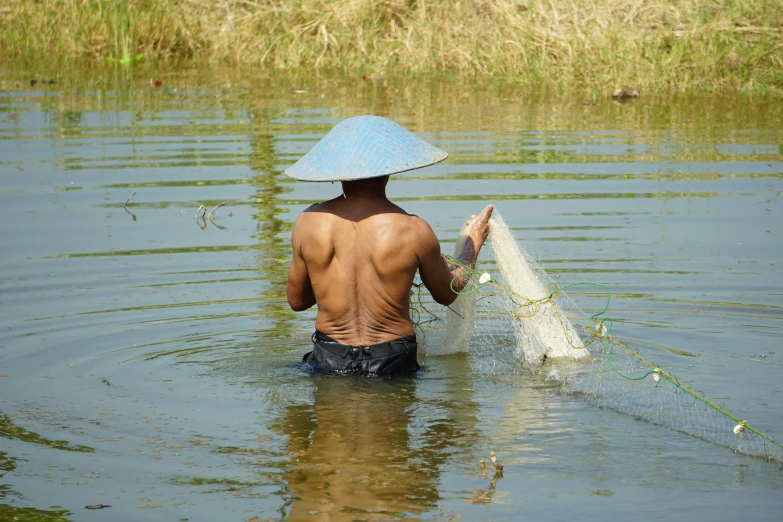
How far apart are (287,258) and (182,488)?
12.8ft

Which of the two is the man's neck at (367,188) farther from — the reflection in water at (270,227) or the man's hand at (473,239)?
the reflection in water at (270,227)

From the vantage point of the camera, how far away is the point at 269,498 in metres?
4.00

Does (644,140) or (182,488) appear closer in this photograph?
(182,488)

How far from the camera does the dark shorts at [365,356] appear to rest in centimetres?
527

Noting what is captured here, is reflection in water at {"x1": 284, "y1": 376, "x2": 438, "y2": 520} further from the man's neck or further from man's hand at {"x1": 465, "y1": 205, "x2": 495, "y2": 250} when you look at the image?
the man's neck

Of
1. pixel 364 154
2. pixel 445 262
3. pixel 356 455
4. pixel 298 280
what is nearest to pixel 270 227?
pixel 298 280

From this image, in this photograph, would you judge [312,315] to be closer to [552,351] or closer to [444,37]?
[552,351]

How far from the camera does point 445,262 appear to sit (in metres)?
5.19

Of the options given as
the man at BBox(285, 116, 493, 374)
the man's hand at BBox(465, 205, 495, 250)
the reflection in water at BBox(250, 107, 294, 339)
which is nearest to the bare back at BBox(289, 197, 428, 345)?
the man at BBox(285, 116, 493, 374)

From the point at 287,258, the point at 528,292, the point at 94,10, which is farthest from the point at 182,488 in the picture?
the point at 94,10

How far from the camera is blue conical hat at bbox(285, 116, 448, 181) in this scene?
486cm

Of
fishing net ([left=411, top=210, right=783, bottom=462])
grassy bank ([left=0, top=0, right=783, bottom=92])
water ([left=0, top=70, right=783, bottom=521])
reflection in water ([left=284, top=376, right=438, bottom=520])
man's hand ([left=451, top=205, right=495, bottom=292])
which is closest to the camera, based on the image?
reflection in water ([left=284, top=376, right=438, bottom=520])

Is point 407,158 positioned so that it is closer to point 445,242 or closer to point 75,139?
point 445,242

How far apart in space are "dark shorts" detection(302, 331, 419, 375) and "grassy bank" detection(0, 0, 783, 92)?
921cm
